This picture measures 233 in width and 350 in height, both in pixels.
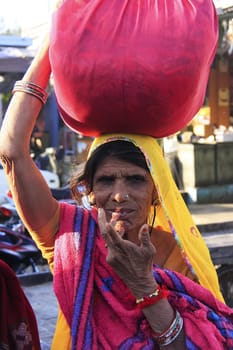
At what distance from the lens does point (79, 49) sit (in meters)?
1.51

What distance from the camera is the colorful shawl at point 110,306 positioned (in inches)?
57.9

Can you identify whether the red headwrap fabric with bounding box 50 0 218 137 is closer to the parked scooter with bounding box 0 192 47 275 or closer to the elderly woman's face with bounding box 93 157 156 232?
the elderly woman's face with bounding box 93 157 156 232

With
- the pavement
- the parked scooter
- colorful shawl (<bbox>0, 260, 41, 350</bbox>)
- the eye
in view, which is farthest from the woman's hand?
the parked scooter

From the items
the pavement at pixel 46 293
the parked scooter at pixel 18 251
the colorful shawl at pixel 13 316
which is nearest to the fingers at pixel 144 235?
the colorful shawl at pixel 13 316

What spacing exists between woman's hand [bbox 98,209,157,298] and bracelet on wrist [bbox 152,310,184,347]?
104mm

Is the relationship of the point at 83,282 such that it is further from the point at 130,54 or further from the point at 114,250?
the point at 130,54

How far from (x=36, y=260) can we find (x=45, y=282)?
0.25 meters

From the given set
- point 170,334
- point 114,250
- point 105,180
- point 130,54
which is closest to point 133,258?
point 114,250

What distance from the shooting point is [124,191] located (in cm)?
159

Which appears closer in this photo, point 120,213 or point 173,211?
point 120,213

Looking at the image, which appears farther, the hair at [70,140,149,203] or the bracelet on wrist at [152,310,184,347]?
the hair at [70,140,149,203]

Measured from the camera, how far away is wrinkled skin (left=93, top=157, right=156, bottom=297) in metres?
1.34

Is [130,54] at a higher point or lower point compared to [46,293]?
higher

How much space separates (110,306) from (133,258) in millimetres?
246
